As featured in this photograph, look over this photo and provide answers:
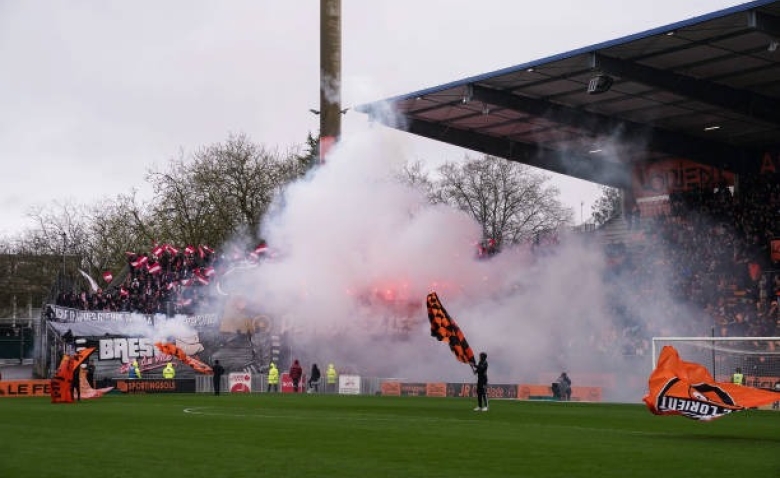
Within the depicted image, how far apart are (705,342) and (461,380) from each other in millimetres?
15193

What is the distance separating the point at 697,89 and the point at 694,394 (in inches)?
791

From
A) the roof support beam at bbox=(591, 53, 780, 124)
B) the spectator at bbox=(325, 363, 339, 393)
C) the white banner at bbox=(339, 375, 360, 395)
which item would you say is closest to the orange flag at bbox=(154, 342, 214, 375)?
the spectator at bbox=(325, 363, 339, 393)

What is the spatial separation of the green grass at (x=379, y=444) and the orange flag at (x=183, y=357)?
21.2 m

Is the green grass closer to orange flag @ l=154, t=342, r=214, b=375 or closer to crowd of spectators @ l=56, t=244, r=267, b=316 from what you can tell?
orange flag @ l=154, t=342, r=214, b=375

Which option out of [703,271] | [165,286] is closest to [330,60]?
[165,286]

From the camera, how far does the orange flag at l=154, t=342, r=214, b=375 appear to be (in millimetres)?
50688

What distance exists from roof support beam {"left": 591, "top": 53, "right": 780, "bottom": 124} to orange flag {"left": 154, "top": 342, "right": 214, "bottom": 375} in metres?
24.9

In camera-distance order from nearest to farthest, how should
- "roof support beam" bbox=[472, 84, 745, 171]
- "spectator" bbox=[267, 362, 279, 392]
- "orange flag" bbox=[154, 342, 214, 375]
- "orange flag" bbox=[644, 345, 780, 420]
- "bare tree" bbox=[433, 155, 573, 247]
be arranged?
1. "orange flag" bbox=[644, 345, 780, 420]
2. "roof support beam" bbox=[472, 84, 745, 171]
3. "spectator" bbox=[267, 362, 279, 392]
4. "orange flag" bbox=[154, 342, 214, 375]
5. "bare tree" bbox=[433, 155, 573, 247]

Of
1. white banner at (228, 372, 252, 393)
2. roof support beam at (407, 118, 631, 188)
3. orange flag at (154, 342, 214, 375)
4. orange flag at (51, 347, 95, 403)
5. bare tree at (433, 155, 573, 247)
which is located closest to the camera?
orange flag at (51, 347, 95, 403)

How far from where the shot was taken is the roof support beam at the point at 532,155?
46719 millimetres

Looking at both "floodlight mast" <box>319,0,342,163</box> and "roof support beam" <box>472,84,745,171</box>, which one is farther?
"floodlight mast" <box>319,0,342,163</box>

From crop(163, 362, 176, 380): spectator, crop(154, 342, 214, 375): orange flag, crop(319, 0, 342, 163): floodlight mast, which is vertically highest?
crop(319, 0, 342, 163): floodlight mast

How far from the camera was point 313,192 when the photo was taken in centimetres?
4488

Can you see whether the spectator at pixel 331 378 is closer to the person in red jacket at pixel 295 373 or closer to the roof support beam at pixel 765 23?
the person in red jacket at pixel 295 373
